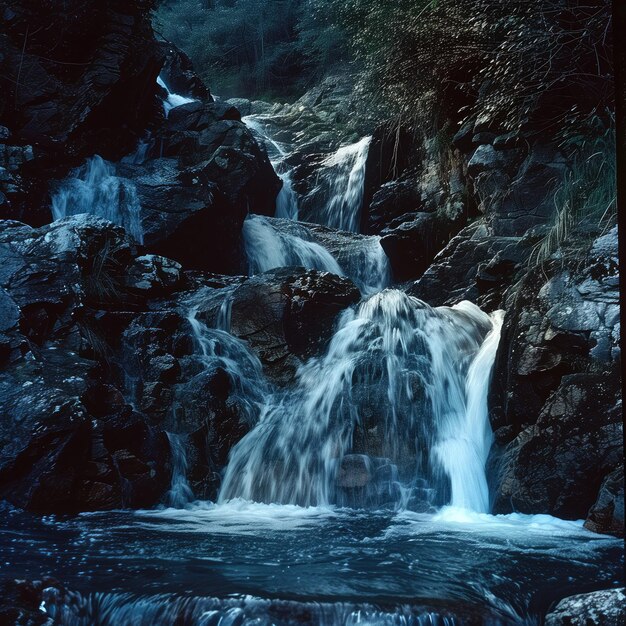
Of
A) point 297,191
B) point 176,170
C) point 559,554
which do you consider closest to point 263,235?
point 176,170

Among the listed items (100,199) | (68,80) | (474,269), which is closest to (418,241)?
(474,269)

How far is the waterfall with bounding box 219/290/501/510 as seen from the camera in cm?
649

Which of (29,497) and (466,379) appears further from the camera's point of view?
(466,379)

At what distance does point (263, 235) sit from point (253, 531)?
926 cm

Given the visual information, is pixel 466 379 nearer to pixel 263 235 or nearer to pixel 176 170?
pixel 263 235

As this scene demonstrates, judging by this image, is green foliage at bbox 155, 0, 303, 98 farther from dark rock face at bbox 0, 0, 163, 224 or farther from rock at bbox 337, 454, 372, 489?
rock at bbox 337, 454, 372, 489

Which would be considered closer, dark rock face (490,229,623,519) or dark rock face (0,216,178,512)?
dark rock face (490,229,623,519)

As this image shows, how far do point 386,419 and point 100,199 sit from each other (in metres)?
7.83

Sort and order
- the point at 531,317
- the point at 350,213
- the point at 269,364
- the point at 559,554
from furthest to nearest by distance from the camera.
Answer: the point at 350,213 → the point at 269,364 → the point at 531,317 → the point at 559,554

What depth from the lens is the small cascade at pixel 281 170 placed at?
1638cm

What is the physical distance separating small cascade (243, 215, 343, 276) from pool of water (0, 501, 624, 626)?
780 centimetres

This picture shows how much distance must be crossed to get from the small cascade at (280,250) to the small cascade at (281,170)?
2570 mm

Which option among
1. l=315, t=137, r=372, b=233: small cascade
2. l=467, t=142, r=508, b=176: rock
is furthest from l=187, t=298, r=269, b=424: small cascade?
l=315, t=137, r=372, b=233: small cascade

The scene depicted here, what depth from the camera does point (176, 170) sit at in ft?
43.4
